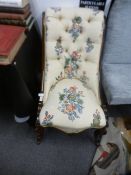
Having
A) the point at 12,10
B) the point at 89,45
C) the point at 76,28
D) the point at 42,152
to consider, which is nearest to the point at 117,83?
the point at 89,45

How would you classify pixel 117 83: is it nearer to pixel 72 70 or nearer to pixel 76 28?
pixel 72 70

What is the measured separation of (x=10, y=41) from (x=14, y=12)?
0.81ft

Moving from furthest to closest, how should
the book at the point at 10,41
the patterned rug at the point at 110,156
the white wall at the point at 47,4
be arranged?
the white wall at the point at 47,4
the patterned rug at the point at 110,156
the book at the point at 10,41

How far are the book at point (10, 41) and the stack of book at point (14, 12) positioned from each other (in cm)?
4

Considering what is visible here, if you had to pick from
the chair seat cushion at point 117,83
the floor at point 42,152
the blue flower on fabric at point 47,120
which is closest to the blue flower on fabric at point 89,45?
the chair seat cushion at point 117,83

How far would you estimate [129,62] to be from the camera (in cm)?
148

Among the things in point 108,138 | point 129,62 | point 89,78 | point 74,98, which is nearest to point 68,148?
point 108,138

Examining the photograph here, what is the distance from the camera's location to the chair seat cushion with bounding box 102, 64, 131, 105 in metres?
1.19

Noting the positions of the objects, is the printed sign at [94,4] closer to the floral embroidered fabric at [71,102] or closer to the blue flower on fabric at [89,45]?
the blue flower on fabric at [89,45]

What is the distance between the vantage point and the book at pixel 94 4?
133 centimetres

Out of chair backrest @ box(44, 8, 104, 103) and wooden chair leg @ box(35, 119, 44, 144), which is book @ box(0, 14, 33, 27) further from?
wooden chair leg @ box(35, 119, 44, 144)

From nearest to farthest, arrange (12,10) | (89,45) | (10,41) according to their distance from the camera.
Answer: (10,41) < (12,10) < (89,45)

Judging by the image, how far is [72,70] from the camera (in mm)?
1376

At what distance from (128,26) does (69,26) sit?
41 cm
